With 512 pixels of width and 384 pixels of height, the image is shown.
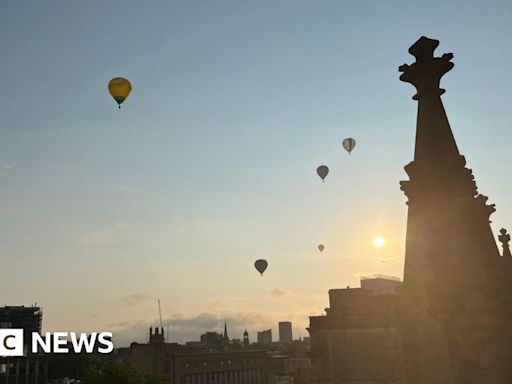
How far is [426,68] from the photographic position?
858 centimetres

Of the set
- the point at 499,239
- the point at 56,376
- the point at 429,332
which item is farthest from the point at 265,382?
the point at 429,332

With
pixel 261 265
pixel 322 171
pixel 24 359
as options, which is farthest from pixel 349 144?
pixel 24 359

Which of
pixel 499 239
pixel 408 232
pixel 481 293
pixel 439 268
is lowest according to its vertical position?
pixel 481 293

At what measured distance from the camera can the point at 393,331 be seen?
9242mm

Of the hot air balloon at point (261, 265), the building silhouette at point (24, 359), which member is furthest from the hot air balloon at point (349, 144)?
the building silhouette at point (24, 359)

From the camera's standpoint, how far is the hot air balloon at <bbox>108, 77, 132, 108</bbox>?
133 feet

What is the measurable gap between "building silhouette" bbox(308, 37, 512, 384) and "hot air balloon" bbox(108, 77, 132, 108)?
3585cm

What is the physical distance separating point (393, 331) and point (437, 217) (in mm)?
2839

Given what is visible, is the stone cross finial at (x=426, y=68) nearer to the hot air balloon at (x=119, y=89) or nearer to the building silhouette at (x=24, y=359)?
the hot air balloon at (x=119, y=89)

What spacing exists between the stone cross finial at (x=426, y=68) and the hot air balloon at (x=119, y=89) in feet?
117

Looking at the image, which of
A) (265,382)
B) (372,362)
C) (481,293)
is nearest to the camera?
(481,293)

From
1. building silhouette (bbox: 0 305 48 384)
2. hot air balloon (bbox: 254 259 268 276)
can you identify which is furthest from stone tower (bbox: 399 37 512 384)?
building silhouette (bbox: 0 305 48 384)

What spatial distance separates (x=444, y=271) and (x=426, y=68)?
12.6 feet

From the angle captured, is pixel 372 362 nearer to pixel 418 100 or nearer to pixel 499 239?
pixel 499 239
